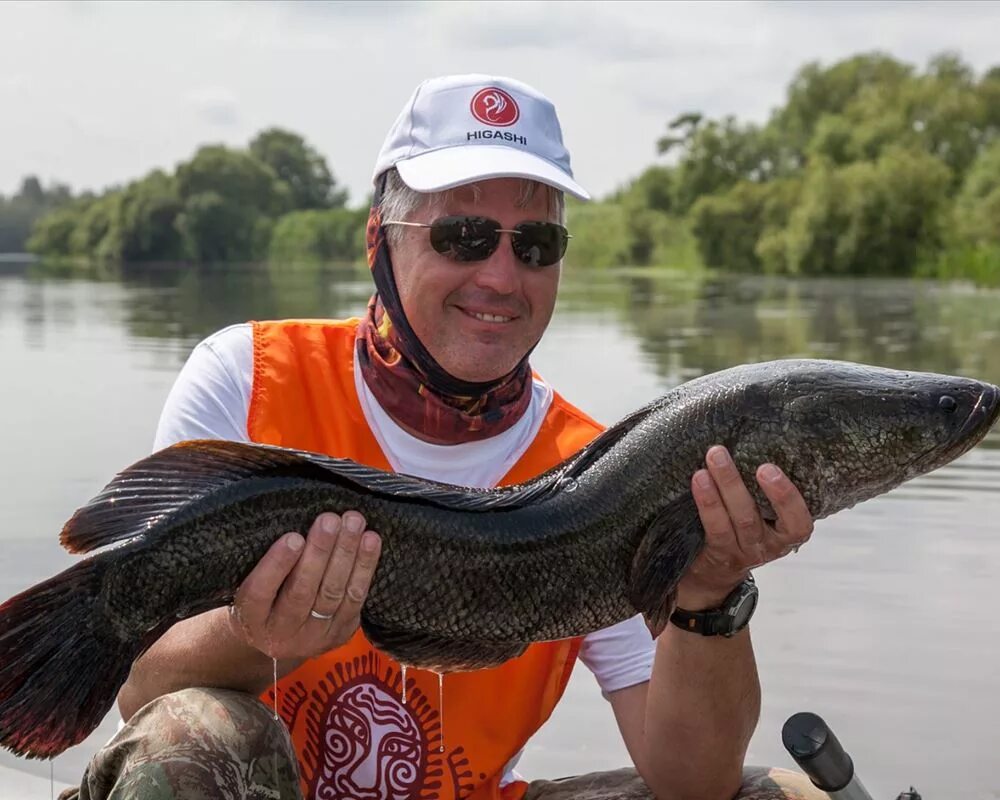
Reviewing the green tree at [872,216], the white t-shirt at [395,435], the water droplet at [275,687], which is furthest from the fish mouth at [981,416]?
the green tree at [872,216]

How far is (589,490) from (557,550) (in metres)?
0.15

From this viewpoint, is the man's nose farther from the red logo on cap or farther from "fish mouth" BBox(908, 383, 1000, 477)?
"fish mouth" BBox(908, 383, 1000, 477)

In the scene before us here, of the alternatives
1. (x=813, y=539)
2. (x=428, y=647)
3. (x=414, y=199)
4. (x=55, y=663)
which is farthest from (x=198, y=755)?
(x=813, y=539)

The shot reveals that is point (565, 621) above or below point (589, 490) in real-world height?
below

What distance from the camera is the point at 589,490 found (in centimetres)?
282

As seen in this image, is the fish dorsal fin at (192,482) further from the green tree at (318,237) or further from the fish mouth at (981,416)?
the green tree at (318,237)

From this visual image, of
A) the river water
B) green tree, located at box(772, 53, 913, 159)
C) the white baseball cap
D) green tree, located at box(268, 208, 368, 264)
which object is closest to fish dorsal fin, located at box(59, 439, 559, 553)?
the white baseball cap

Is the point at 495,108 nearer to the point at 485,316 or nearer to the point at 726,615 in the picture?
the point at 485,316

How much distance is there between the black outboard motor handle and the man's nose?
123 centimetres

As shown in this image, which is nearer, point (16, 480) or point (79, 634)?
point (79, 634)

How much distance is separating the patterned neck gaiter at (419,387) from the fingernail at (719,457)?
794mm

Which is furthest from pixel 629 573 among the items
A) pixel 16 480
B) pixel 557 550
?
pixel 16 480

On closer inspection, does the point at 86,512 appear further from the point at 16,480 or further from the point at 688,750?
the point at 16,480

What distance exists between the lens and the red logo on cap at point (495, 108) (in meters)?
3.31
